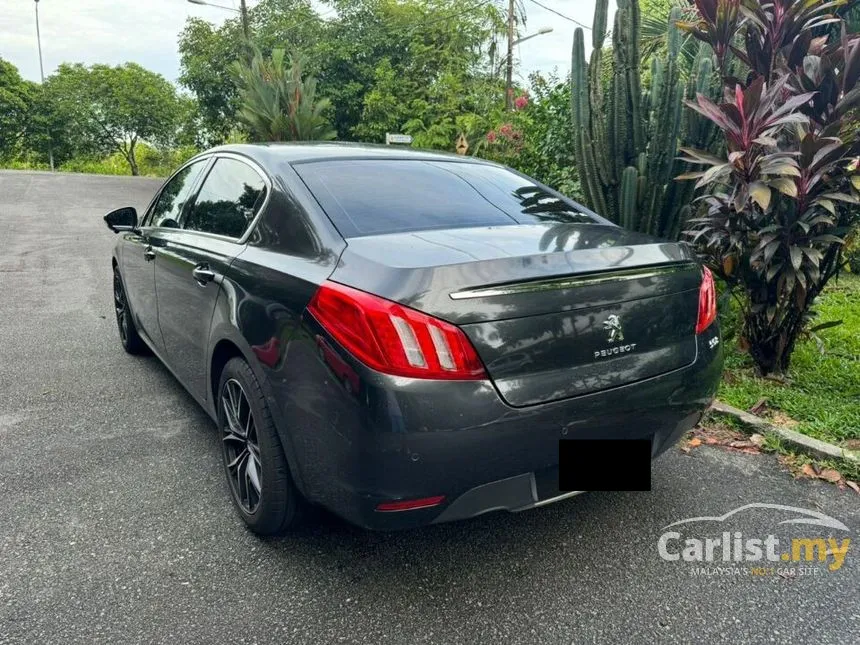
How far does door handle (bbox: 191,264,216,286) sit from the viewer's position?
2.75m

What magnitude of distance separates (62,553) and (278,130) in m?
11.2

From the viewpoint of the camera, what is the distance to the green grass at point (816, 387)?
11.2 feet

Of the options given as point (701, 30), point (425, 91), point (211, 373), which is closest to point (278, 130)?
point (425, 91)

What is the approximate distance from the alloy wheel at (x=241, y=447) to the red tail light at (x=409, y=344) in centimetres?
75

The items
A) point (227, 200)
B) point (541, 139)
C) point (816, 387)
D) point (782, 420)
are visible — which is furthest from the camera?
point (541, 139)

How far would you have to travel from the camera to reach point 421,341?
6.02ft

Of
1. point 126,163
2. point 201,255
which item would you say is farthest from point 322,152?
point 126,163

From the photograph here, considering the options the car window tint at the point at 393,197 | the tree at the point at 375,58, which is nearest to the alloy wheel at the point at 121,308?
the car window tint at the point at 393,197

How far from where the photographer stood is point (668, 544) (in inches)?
98.0

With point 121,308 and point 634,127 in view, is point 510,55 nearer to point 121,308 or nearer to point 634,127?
point 634,127

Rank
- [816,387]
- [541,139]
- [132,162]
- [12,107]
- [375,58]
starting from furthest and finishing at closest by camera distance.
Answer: [12,107]
[132,162]
[375,58]
[541,139]
[816,387]

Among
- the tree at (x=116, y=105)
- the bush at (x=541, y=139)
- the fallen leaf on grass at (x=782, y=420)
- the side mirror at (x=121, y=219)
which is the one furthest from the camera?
the tree at (x=116, y=105)

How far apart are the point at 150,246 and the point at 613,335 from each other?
2.77 meters

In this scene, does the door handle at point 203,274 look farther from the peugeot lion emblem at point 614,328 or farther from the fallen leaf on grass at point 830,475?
the fallen leaf on grass at point 830,475
